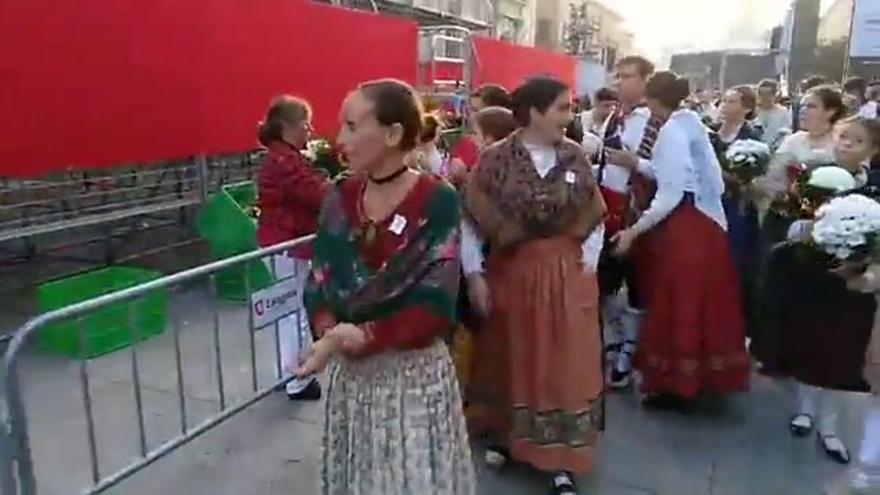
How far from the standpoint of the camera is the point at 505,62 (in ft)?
46.1

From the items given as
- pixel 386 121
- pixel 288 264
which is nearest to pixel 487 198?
pixel 386 121

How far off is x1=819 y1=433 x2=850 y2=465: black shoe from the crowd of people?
0.01 metres

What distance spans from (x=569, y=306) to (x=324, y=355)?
132 cm

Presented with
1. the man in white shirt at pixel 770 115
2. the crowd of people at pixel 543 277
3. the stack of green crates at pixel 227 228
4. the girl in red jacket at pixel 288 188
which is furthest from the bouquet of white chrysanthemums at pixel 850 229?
the man in white shirt at pixel 770 115

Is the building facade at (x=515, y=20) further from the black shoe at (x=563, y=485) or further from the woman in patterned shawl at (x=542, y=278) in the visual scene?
the black shoe at (x=563, y=485)

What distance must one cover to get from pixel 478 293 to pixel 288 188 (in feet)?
4.14

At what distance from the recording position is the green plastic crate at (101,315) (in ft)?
15.3

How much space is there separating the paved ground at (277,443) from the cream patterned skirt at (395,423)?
1.26 m

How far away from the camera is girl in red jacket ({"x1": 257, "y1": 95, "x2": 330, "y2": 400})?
385cm

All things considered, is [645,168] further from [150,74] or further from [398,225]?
[150,74]

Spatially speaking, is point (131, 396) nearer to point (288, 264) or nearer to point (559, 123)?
point (288, 264)

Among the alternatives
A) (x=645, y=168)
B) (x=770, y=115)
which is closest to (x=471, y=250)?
(x=645, y=168)

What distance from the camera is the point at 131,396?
14.4 feet

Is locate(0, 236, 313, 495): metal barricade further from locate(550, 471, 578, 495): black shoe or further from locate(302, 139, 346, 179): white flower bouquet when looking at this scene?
locate(550, 471, 578, 495): black shoe
